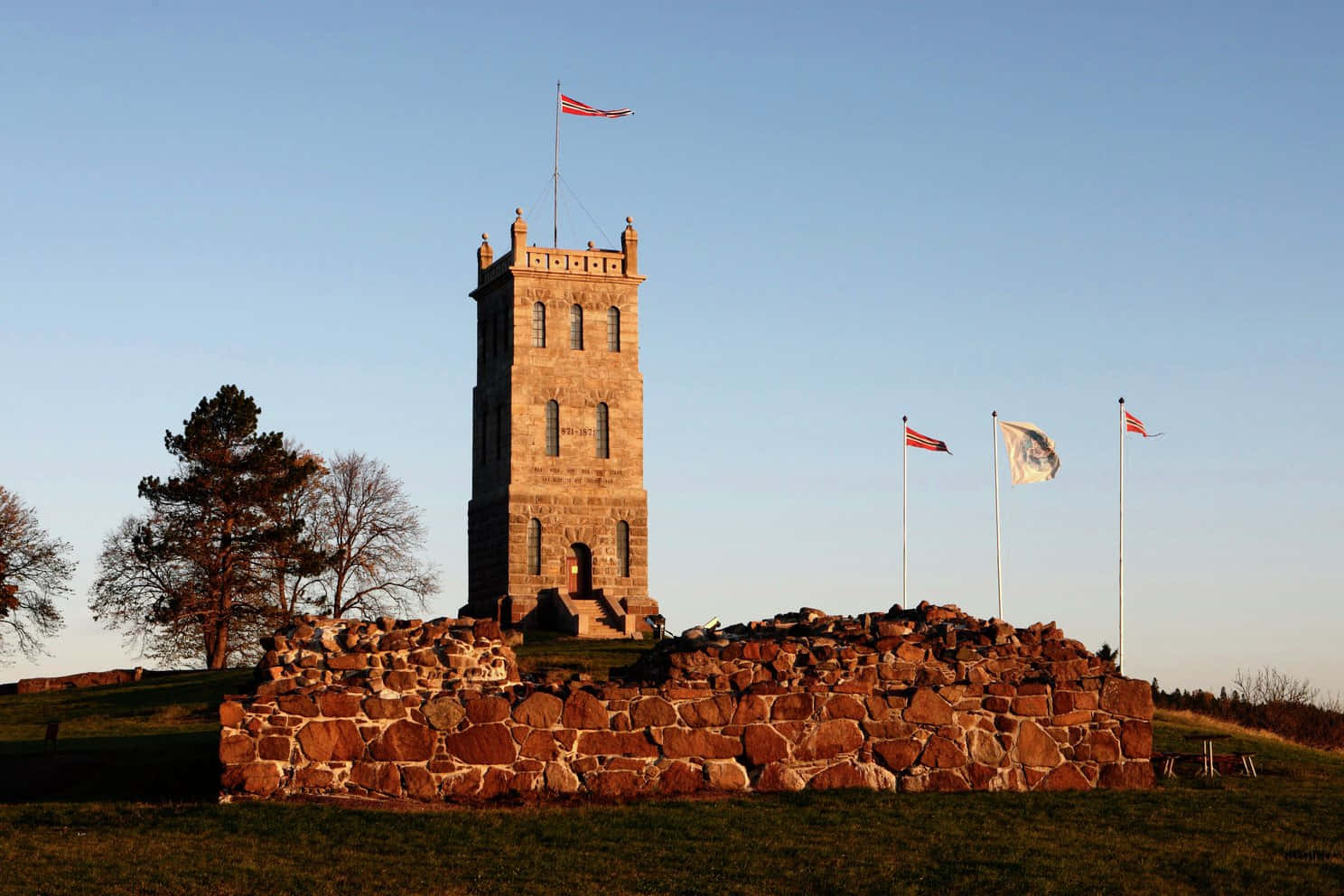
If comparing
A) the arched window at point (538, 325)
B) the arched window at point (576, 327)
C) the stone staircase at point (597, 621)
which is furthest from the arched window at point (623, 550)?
the arched window at point (538, 325)

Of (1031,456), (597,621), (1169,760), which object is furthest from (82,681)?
(1169,760)

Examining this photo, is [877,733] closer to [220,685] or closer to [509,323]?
[220,685]

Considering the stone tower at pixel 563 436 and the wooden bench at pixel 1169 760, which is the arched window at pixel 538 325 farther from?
the wooden bench at pixel 1169 760

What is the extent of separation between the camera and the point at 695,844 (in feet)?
53.7

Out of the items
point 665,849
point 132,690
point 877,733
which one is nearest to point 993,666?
point 877,733

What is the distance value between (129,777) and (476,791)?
18.5ft

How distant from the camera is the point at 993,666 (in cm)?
2039

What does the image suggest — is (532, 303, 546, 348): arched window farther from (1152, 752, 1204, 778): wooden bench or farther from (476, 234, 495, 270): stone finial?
(1152, 752, 1204, 778): wooden bench

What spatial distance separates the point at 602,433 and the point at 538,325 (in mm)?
4346

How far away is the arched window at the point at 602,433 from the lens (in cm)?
6162

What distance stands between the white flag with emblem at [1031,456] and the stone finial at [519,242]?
28.8 metres

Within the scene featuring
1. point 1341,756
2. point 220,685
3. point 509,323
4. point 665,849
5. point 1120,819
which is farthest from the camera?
point 509,323

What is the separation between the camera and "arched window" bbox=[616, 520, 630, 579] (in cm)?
6097

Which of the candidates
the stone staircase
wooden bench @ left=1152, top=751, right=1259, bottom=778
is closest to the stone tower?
the stone staircase
